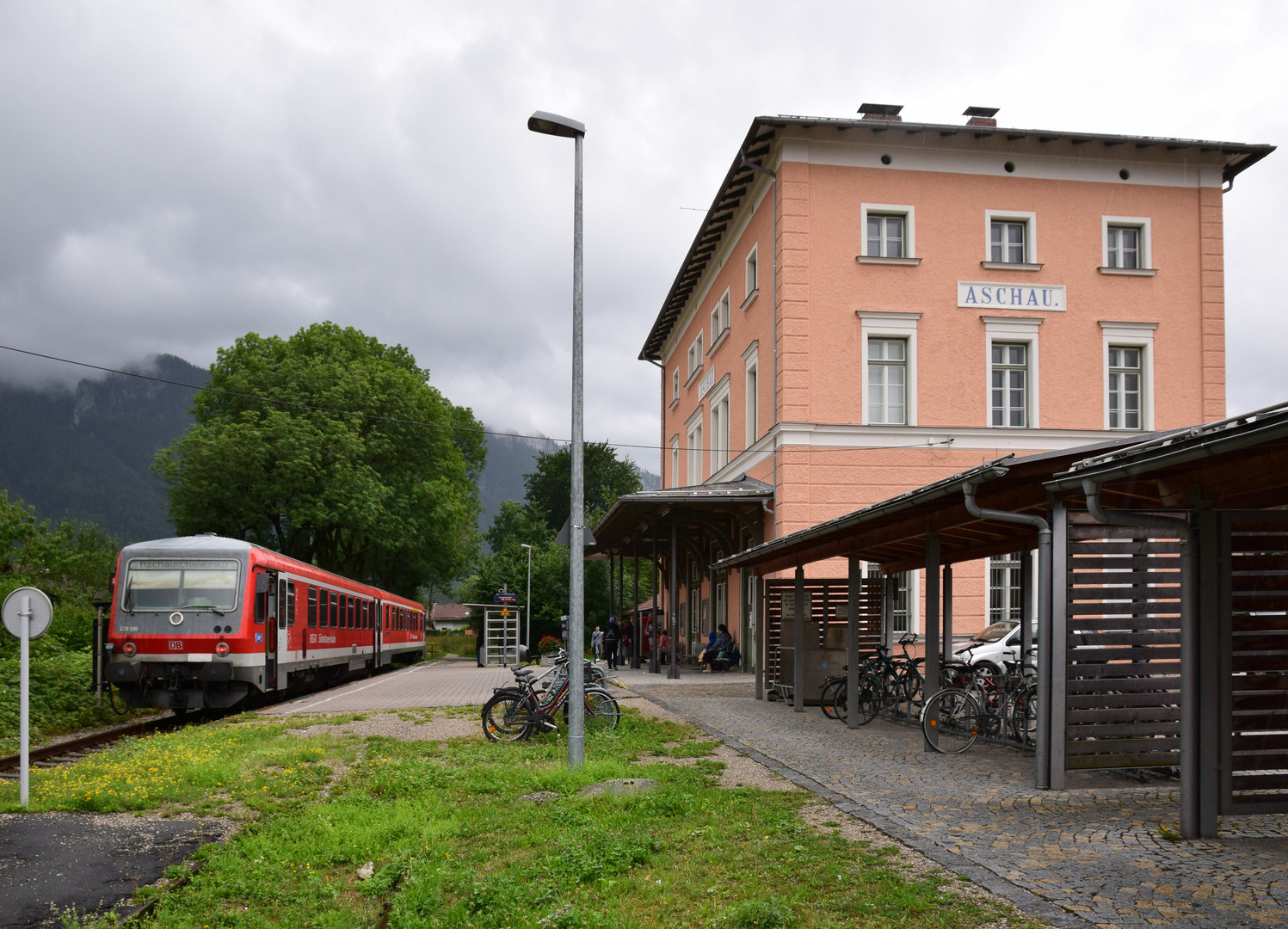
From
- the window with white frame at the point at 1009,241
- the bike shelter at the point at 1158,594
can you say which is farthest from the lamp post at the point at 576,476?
the window with white frame at the point at 1009,241

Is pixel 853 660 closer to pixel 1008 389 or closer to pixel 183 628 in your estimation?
pixel 183 628

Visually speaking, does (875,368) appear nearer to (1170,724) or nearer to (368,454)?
(1170,724)

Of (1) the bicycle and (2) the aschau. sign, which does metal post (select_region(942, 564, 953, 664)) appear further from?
(2) the aschau. sign

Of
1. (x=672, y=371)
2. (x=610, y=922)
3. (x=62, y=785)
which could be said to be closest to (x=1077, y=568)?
(x=610, y=922)

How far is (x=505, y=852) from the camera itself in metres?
7.12

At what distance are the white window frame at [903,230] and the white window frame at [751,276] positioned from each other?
279 cm

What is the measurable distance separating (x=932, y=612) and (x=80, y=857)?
831 centimetres

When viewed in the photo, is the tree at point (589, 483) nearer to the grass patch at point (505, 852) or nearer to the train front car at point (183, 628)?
the train front car at point (183, 628)

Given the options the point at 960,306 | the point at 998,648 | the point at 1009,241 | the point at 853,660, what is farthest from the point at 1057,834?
the point at 1009,241

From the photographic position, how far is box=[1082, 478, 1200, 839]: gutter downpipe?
6945 millimetres

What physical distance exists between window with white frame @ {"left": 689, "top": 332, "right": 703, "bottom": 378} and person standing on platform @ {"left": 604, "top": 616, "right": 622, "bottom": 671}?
336 inches

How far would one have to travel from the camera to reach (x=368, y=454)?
45812 mm

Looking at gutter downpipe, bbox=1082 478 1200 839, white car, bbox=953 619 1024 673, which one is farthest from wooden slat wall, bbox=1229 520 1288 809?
white car, bbox=953 619 1024 673

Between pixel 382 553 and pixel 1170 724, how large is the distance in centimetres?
4673
